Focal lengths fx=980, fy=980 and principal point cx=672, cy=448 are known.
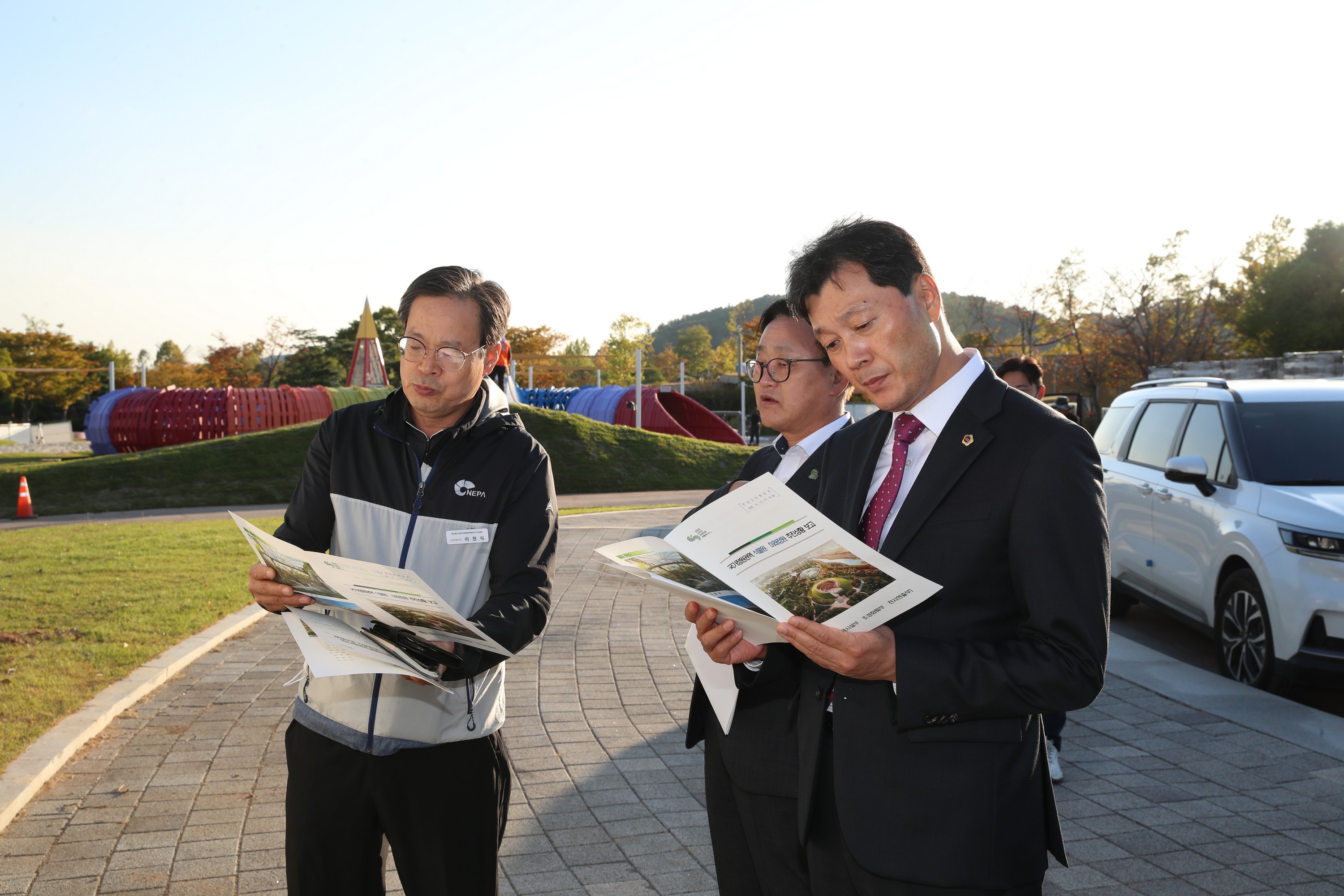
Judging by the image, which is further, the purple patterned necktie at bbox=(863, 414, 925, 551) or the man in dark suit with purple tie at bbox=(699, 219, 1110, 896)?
the purple patterned necktie at bbox=(863, 414, 925, 551)

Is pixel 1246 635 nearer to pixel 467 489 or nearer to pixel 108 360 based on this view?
pixel 467 489

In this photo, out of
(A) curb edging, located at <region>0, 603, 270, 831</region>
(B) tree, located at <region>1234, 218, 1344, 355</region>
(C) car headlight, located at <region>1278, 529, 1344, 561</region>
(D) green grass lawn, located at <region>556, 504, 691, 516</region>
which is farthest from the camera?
(B) tree, located at <region>1234, 218, 1344, 355</region>

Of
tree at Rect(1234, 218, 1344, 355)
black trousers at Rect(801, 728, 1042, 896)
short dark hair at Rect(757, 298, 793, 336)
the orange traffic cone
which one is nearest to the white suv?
short dark hair at Rect(757, 298, 793, 336)

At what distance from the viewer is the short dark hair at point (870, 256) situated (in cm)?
211

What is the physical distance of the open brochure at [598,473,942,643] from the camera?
71.2 inches

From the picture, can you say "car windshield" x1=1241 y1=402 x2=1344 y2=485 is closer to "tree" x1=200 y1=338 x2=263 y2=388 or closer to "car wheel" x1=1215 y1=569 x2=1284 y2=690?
"car wheel" x1=1215 y1=569 x2=1284 y2=690

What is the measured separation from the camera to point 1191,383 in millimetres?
8125

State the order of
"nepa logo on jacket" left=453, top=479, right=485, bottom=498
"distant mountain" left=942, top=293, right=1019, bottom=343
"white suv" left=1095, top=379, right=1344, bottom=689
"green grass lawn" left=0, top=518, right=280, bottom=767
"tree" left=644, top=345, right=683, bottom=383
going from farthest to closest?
"tree" left=644, top=345, right=683, bottom=383
"distant mountain" left=942, top=293, right=1019, bottom=343
"green grass lawn" left=0, top=518, right=280, bottom=767
"white suv" left=1095, top=379, right=1344, bottom=689
"nepa logo on jacket" left=453, top=479, right=485, bottom=498

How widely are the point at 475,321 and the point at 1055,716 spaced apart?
345 centimetres

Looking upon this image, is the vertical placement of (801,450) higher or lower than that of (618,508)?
higher

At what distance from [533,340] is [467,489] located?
2900 inches

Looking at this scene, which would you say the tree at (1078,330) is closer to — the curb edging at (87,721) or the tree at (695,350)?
the curb edging at (87,721)

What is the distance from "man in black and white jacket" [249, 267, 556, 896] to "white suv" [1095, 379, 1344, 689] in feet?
17.2

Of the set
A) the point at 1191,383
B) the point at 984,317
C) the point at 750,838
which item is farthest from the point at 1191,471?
the point at 984,317
